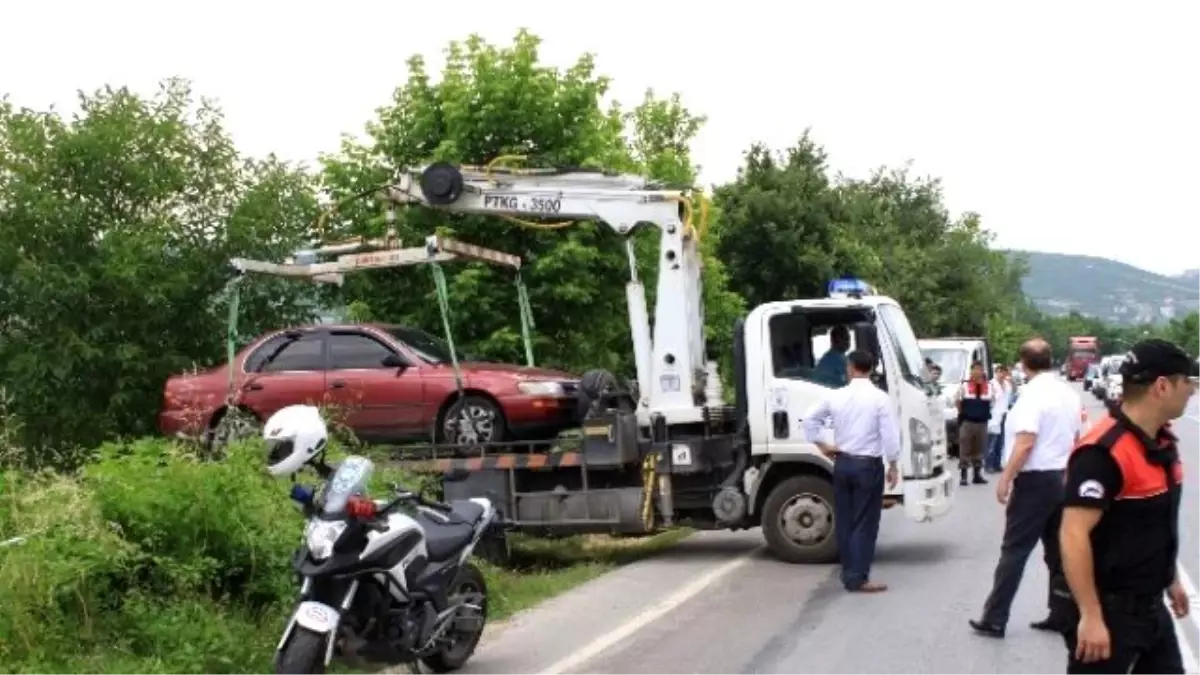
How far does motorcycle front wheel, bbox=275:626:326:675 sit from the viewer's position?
6062 millimetres

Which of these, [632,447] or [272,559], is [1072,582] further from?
[632,447]

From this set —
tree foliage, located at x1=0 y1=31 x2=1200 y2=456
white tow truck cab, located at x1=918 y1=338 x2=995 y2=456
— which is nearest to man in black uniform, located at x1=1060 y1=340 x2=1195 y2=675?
tree foliage, located at x1=0 y1=31 x2=1200 y2=456

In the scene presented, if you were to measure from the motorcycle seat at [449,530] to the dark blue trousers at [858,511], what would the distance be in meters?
3.33

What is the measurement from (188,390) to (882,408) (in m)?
6.83

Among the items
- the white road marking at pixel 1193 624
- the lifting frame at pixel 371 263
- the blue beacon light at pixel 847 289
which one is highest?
the lifting frame at pixel 371 263

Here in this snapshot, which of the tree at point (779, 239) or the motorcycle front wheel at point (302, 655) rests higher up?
the tree at point (779, 239)

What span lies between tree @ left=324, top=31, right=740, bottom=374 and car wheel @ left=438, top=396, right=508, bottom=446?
6.50m

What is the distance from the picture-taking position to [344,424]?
12055 mm

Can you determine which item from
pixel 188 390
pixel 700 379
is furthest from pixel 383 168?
pixel 700 379

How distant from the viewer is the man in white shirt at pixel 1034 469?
7.81 meters

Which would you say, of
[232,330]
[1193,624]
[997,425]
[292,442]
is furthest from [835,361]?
[997,425]

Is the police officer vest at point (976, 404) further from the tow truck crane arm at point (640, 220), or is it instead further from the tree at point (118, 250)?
the tree at point (118, 250)

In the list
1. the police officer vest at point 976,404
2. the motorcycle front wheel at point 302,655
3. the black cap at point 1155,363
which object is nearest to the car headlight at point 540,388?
the motorcycle front wheel at point 302,655

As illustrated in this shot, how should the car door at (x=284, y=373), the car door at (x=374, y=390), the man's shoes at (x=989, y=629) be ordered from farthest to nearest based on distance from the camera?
the car door at (x=284, y=373), the car door at (x=374, y=390), the man's shoes at (x=989, y=629)
